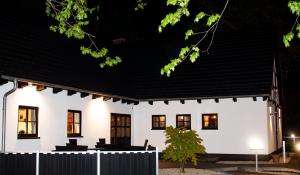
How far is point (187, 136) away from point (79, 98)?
18.0 ft

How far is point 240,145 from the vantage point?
20219mm

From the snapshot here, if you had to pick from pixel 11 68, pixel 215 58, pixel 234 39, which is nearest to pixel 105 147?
pixel 11 68

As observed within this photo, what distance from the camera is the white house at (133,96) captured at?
48.8 feet

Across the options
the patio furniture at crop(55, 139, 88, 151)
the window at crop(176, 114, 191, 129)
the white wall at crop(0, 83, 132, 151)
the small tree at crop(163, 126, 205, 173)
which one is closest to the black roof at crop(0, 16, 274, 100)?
the white wall at crop(0, 83, 132, 151)

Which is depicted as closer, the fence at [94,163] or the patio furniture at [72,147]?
the fence at [94,163]

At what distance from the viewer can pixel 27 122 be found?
14992 millimetres

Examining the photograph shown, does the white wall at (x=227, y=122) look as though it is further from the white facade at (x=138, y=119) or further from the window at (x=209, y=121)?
the window at (x=209, y=121)

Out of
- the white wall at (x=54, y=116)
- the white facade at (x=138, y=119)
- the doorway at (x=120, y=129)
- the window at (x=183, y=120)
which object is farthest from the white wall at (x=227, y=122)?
the white wall at (x=54, y=116)

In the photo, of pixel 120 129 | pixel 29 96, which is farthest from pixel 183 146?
pixel 120 129

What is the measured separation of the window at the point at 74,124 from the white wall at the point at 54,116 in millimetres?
207

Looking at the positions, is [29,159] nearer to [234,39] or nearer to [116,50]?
[116,50]

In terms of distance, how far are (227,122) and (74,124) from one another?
298 inches

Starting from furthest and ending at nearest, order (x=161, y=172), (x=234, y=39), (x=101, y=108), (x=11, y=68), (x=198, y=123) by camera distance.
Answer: (x=234, y=39), (x=198, y=123), (x=101, y=108), (x=161, y=172), (x=11, y=68)

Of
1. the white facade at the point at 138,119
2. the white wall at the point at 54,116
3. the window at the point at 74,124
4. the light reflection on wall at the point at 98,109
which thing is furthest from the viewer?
the light reflection on wall at the point at 98,109
